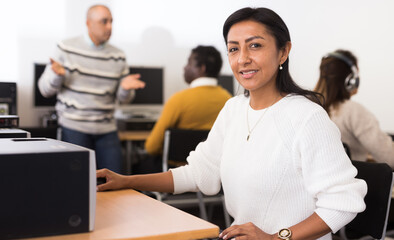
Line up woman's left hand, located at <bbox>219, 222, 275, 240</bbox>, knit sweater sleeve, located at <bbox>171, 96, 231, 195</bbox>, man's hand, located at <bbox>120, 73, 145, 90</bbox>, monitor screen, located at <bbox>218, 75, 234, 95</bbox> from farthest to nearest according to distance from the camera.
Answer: monitor screen, located at <bbox>218, 75, 234, 95</bbox> < man's hand, located at <bbox>120, 73, 145, 90</bbox> < knit sweater sleeve, located at <bbox>171, 96, 231, 195</bbox> < woman's left hand, located at <bbox>219, 222, 275, 240</bbox>

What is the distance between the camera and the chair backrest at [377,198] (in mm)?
1414

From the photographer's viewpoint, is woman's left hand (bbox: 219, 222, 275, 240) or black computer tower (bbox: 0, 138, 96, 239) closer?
black computer tower (bbox: 0, 138, 96, 239)

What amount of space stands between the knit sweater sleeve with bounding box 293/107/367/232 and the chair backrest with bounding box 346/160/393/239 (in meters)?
0.18

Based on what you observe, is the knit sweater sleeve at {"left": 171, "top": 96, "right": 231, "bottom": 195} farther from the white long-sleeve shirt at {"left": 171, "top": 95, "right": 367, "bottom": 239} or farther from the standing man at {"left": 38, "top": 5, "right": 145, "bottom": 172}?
the standing man at {"left": 38, "top": 5, "right": 145, "bottom": 172}

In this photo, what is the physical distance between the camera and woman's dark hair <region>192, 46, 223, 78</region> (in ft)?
10.5

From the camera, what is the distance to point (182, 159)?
3.01 metres

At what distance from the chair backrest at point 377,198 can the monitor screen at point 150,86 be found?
2.99 m

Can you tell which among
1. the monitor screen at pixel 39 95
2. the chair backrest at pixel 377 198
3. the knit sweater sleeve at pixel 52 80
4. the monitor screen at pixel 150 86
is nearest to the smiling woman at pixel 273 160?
the chair backrest at pixel 377 198

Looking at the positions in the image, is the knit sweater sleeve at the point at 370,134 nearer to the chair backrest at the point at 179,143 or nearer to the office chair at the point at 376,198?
the chair backrest at the point at 179,143

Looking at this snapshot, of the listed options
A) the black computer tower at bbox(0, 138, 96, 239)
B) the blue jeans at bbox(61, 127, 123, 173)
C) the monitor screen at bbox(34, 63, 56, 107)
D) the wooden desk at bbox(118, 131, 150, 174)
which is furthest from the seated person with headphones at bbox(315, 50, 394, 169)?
the monitor screen at bbox(34, 63, 56, 107)

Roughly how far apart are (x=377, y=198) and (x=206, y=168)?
0.54 metres

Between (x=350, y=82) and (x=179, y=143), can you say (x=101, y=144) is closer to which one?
(x=179, y=143)

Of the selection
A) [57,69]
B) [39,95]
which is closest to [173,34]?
[39,95]

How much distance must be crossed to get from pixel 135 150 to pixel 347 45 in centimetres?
193
